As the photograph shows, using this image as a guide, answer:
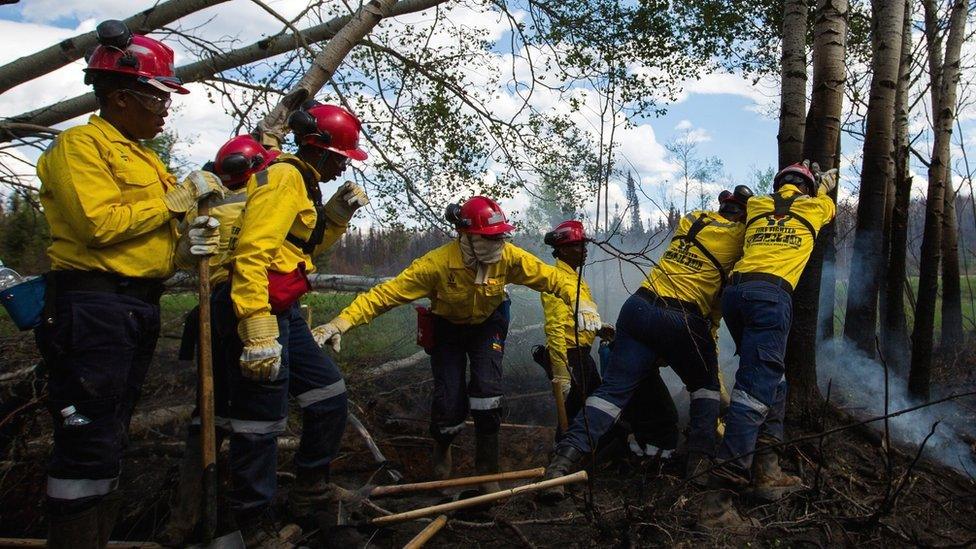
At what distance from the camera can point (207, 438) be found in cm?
283

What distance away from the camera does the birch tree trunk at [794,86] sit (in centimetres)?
489

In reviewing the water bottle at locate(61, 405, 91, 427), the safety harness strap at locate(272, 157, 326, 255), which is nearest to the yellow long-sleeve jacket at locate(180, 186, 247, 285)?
the safety harness strap at locate(272, 157, 326, 255)

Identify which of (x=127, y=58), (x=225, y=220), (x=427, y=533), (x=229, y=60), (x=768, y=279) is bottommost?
(x=427, y=533)

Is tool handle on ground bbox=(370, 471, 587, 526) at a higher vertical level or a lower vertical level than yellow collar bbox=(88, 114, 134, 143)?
lower

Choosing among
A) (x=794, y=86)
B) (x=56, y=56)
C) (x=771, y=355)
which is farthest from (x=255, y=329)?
(x=56, y=56)

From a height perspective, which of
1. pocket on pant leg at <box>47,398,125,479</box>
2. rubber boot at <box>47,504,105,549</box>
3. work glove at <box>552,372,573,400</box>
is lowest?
rubber boot at <box>47,504,105,549</box>

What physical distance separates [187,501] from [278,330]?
1162 mm

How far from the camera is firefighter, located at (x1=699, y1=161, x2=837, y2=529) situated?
11.3 feet

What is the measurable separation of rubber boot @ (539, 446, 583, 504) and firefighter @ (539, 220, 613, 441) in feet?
2.72

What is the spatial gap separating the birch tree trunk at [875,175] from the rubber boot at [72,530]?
18.6 feet

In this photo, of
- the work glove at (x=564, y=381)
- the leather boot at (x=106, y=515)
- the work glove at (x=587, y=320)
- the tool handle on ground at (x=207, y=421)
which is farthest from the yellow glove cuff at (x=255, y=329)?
the work glove at (x=564, y=381)

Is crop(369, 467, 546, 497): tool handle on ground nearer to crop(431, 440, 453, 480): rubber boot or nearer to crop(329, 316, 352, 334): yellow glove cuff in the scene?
crop(431, 440, 453, 480): rubber boot

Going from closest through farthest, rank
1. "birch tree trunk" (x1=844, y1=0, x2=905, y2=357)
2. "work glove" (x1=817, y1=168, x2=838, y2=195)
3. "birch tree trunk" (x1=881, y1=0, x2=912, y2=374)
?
"work glove" (x1=817, y1=168, x2=838, y2=195) < "birch tree trunk" (x1=844, y1=0, x2=905, y2=357) < "birch tree trunk" (x1=881, y1=0, x2=912, y2=374)

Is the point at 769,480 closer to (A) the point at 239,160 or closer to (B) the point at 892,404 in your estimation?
(B) the point at 892,404
